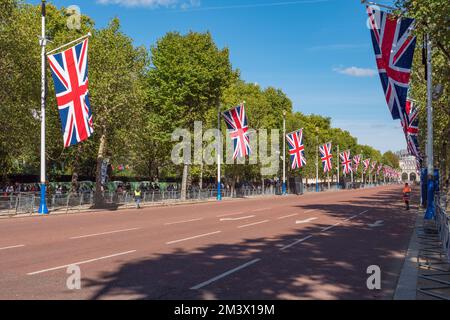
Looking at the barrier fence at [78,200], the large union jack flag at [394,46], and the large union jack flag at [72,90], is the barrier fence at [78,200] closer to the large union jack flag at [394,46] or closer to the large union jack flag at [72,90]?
the large union jack flag at [72,90]

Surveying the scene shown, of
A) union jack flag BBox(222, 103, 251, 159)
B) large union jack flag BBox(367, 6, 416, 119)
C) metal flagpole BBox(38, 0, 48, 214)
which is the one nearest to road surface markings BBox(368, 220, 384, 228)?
large union jack flag BBox(367, 6, 416, 119)

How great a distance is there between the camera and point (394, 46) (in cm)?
1911

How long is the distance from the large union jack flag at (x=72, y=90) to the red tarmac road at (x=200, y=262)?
7938mm

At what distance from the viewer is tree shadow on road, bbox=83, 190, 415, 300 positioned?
25.7 feet

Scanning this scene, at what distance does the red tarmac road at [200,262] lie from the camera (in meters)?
7.93

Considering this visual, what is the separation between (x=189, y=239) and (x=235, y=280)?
20.3 ft

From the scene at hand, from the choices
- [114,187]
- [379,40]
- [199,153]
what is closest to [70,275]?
[379,40]

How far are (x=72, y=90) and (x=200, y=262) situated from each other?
17460 millimetres

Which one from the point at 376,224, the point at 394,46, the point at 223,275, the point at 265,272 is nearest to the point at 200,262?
the point at 223,275

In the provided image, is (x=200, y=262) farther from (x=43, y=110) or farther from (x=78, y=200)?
(x=78, y=200)

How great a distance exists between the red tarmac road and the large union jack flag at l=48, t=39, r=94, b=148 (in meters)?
7.94

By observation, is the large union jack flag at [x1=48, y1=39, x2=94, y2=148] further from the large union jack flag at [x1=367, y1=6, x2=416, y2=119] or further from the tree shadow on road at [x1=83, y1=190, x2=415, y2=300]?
the large union jack flag at [x1=367, y1=6, x2=416, y2=119]

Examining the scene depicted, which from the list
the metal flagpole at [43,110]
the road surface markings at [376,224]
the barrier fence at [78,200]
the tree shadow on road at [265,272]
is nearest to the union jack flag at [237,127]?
the barrier fence at [78,200]
